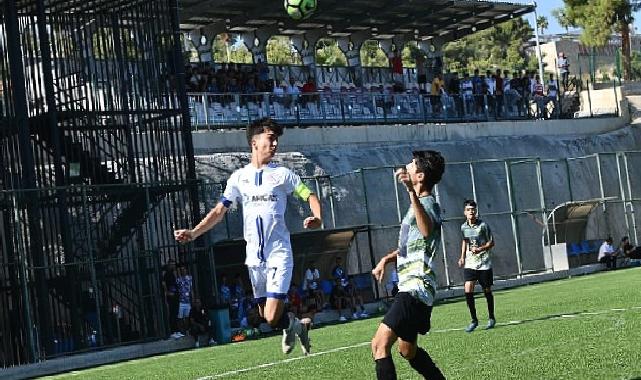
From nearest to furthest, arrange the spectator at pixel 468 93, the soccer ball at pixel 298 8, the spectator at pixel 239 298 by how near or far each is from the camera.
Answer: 1. the soccer ball at pixel 298 8
2. the spectator at pixel 239 298
3. the spectator at pixel 468 93

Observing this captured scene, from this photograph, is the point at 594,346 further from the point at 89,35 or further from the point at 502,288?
the point at 502,288

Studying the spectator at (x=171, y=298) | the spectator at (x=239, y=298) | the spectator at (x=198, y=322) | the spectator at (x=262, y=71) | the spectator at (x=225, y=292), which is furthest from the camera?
the spectator at (x=262, y=71)

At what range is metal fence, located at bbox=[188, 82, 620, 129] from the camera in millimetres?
34875

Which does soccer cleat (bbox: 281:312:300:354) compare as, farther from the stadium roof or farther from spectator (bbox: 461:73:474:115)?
spectator (bbox: 461:73:474:115)

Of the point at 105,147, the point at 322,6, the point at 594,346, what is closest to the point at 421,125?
the point at 322,6

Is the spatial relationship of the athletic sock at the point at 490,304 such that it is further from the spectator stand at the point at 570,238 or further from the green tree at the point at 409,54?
the green tree at the point at 409,54

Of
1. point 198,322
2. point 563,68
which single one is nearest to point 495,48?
point 563,68

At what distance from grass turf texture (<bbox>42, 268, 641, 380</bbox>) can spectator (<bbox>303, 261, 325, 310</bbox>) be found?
124 inches

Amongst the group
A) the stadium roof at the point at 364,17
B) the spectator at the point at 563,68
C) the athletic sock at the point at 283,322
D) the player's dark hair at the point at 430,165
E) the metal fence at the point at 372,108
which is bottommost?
the athletic sock at the point at 283,322

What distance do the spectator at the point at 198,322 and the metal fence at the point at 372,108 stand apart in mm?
8670

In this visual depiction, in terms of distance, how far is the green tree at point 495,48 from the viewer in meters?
105

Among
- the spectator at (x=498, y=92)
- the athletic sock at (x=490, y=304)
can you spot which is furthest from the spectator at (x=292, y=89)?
the athletic sock at (x=490, y=304)

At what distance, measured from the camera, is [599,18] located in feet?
228

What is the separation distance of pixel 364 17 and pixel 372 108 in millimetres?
6468
